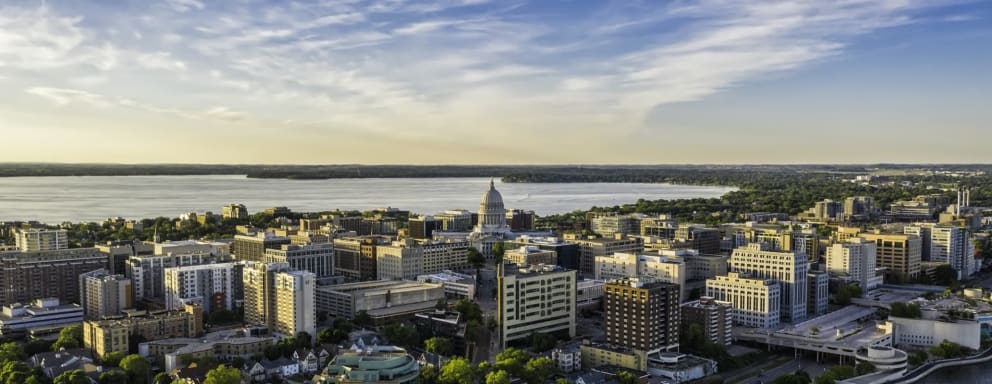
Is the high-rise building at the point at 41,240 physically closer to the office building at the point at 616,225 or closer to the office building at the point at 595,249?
the office building at the point at 595,249

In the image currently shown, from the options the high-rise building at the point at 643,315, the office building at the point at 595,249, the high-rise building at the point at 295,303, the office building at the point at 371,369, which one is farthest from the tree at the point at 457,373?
the office building at the point at 595,249

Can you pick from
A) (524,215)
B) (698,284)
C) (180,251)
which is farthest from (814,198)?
(180,251)

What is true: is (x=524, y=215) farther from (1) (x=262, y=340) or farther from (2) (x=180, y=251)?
(1) (x=262, y=340)

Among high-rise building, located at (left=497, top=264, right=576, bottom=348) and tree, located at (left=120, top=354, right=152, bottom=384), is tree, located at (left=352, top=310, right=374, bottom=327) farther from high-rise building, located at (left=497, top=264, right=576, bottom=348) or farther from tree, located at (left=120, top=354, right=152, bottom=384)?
tree, located at (left=120, top=354, right=152, bottom=384)

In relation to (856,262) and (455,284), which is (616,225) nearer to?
(856,262)

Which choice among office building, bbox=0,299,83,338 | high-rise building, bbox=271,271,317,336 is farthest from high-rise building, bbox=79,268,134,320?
high-rise building, bbox=271,271,317,336
